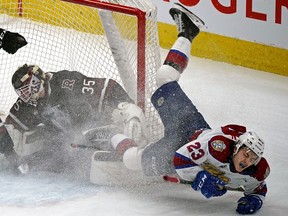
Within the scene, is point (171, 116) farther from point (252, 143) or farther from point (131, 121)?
point (252, 143)

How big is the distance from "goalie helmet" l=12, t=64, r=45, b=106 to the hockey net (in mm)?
472

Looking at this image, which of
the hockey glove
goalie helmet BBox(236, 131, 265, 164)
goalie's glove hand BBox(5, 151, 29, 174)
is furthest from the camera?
goalie's glove hand BBox(5, 151, 29, 174)

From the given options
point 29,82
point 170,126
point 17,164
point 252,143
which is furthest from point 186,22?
point 17,164

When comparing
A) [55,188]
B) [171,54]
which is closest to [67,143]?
[55,188]

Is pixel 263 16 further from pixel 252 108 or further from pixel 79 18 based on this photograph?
pixel 79 18

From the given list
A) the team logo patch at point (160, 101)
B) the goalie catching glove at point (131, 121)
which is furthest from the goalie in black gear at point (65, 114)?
the team logo patch at point (160, 101)

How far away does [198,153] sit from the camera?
4887 mm

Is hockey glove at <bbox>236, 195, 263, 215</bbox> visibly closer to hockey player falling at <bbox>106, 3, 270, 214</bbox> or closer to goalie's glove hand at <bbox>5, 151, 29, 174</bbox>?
hockey player falling at <bbox>106, 3, 270, 214</bbox>

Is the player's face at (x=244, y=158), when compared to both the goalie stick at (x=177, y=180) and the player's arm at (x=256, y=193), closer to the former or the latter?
the player's arm at (x=256, y=193)

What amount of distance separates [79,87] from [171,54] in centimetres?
54

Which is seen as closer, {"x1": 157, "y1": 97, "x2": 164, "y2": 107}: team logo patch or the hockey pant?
the hockey pant

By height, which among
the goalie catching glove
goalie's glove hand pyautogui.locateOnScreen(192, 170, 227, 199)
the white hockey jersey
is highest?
the goalie catching glove

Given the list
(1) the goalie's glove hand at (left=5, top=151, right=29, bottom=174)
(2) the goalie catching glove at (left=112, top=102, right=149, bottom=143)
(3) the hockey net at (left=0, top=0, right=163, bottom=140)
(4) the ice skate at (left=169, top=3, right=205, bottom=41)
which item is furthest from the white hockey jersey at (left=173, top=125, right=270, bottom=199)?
(1) the goalie's glove hand at (left=5, top=151, right=29, bottom=174)

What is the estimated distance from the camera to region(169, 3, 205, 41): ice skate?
5598 mm
